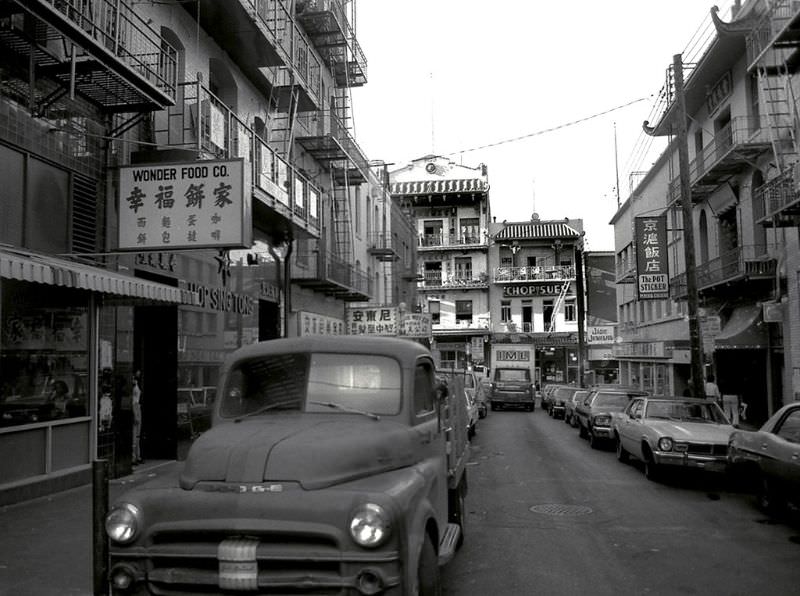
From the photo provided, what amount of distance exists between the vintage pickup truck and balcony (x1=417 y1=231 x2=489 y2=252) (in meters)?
53.7

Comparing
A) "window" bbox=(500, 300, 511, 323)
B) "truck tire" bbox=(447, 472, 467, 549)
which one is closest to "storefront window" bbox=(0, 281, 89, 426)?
"truck tire" bbox=(447, 472, 467, 549)

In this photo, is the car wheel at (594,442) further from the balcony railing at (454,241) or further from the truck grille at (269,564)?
the balcony railing at (454,241)

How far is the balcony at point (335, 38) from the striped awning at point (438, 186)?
31.9m

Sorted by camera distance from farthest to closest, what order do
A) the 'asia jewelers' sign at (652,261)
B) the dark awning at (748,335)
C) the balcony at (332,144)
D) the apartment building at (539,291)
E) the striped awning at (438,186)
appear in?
the striped awning at (438,186) < the apartment building at (539,291) < the 'asia jewelers' sign at (652,261) < the balcony at (332,144) < the dark awning at (748,335)

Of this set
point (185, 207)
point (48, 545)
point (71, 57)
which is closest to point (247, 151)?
point (185, 207)

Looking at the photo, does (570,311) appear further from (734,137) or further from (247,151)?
(247,151)

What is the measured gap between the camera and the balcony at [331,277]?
73.0ft

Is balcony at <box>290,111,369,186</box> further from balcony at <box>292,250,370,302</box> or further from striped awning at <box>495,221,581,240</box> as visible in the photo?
striped awning at <box>495,221,581,240</box>

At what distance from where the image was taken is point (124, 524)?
4422 mm

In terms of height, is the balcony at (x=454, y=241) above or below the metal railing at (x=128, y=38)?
above

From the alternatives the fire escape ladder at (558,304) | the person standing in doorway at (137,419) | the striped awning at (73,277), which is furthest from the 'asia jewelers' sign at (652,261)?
the fire escape ladder at (558,304)

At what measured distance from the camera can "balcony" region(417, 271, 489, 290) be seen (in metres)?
58.9

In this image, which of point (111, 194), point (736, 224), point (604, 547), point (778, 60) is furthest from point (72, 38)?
point (736, 224)

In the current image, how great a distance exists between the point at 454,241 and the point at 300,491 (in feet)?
184
